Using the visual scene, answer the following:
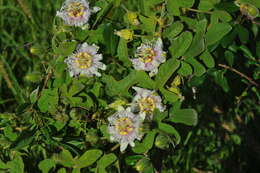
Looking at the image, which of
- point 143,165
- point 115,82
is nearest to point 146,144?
point 143,165

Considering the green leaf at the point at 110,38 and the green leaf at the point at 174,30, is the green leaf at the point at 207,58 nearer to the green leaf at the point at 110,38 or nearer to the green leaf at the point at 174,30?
the green leaf at the point at 174,30

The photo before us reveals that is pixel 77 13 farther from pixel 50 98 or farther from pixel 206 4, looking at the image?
pixel 206 4

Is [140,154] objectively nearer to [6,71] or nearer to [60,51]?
[60,51]

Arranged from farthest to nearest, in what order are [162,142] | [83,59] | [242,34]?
[242,34] → [83,59] → [162,142]

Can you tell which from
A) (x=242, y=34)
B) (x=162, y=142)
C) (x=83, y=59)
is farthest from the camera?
(x=242, y=34)

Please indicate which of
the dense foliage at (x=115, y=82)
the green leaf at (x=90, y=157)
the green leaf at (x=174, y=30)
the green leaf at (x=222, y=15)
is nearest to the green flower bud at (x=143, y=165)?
the dense foliage at (x=115, y=82)

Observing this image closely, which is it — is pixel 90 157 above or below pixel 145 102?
below

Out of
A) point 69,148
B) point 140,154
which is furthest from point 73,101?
point 140,154
